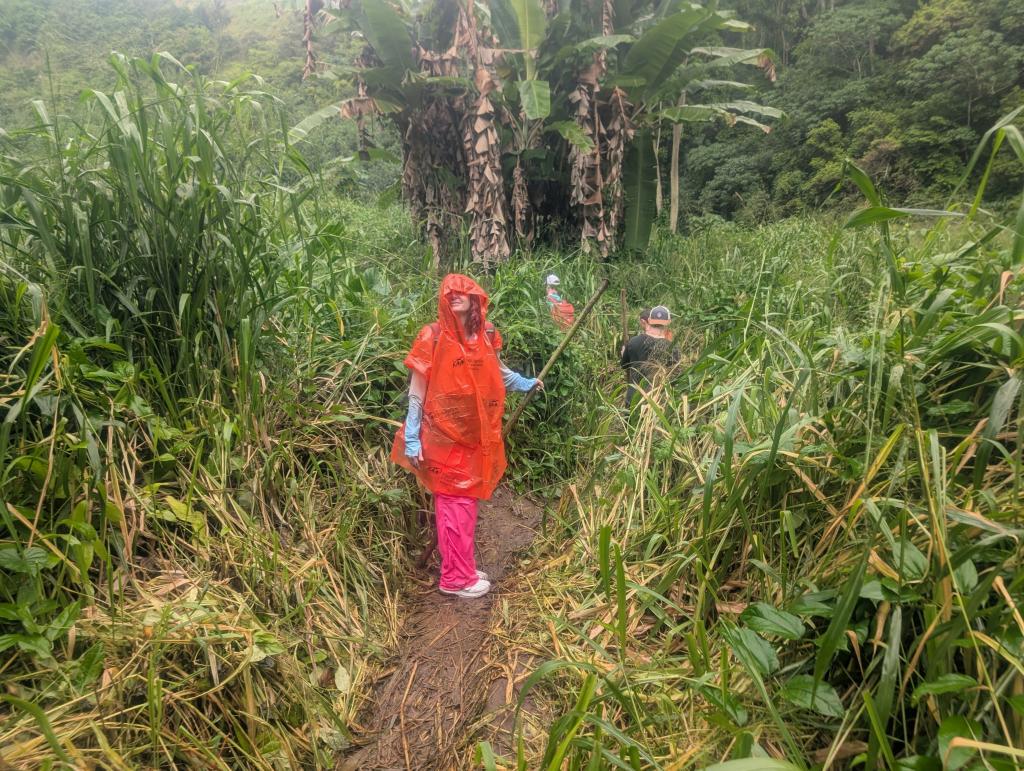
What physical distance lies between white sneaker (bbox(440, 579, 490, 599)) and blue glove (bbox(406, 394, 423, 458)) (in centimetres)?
71

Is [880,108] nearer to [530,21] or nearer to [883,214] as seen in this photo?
[530,21]

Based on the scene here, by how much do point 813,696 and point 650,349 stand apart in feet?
9.29

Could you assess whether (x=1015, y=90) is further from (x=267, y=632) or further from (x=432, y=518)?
(x=267, y=632)

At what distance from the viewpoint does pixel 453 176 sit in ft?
25.1

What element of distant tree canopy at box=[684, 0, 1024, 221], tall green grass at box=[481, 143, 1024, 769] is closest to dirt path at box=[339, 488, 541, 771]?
tall green grass at box=[481, 143, 1024, 769]

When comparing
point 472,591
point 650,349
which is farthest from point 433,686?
point 650,349

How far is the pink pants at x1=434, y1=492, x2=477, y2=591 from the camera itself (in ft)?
9.01

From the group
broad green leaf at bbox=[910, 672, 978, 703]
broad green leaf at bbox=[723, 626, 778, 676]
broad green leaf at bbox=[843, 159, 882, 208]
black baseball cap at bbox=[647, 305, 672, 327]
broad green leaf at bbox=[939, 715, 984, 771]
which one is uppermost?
broad green leaf at bbox=[843, 159, 882, 208]

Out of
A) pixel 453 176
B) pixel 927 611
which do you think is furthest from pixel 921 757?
pixel 453 176

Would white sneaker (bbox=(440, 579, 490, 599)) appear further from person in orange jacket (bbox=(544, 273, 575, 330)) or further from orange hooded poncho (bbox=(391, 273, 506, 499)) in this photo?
person in orange jacket (bbox=(544, 273, 575, 330))

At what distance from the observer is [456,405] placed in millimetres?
2680

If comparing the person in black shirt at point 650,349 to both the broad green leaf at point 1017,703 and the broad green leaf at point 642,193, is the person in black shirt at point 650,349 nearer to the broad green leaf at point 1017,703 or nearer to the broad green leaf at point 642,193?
the broad green leaf at point 1017,703

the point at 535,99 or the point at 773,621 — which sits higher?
the point at 535,99

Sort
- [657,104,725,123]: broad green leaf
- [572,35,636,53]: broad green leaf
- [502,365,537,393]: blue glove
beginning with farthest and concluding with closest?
[657,104,725,123]: broad green leaf → [572,35,636,53]: broad green leaf → [502,365,537,393]: blue glove
